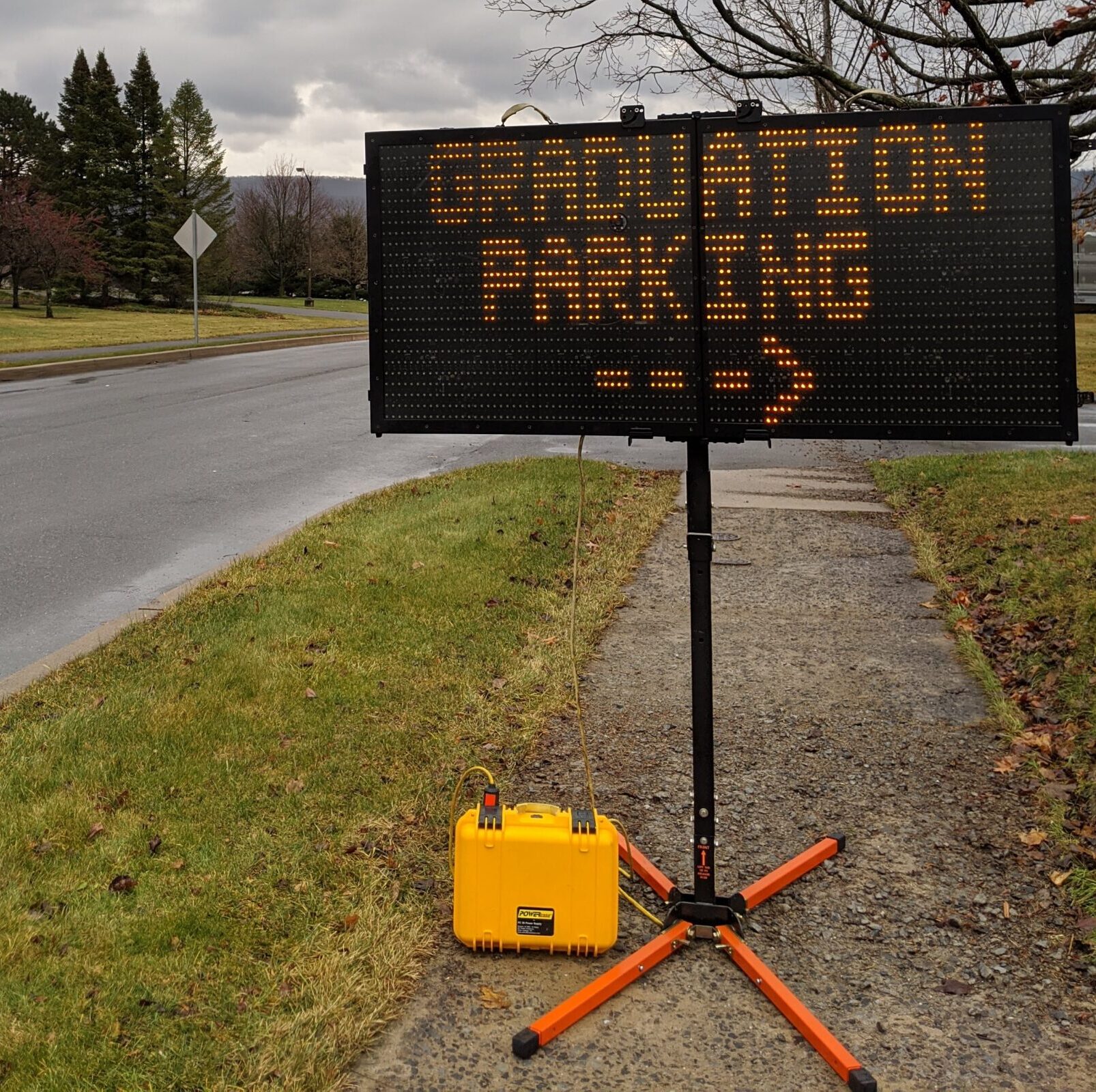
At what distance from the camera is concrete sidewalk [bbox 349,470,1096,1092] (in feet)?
9.63

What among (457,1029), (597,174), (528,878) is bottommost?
(457,1029)

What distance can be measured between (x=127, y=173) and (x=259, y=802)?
2438 inches

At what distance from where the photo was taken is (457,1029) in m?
3.05

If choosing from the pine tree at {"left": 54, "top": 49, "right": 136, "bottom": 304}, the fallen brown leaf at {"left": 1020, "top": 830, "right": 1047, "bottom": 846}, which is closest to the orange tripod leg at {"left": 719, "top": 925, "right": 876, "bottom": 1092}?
the fallen brown leaf at {"left": 1020, "top": 830, "right": 1047, "bottom": 846}

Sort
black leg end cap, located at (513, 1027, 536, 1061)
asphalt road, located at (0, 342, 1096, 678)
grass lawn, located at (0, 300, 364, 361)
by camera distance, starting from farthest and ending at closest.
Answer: grass lawn, located at (0, 300, 364, 361) → asphalt road, located at (0, 342, 1096, 678) → black leg end cap, located at (513, 1027, 536, 1061)

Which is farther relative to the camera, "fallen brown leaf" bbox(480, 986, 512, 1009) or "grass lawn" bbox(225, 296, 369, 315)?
"grass lawn" bbox(225, 296, 369, 315)

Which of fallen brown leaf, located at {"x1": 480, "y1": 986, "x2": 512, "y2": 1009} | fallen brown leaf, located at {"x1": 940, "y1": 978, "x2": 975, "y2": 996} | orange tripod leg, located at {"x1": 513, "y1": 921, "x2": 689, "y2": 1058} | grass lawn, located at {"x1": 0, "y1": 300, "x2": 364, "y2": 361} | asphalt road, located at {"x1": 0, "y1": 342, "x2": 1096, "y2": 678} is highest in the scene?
grass lawn, located at {"x1": 0, "y1": 300, "x2": 364, "y2": 361}

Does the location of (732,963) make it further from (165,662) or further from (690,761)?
(165,662)

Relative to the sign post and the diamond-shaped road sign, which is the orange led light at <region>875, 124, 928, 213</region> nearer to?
the sign post

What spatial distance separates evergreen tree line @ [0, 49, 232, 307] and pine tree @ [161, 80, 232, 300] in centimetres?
5

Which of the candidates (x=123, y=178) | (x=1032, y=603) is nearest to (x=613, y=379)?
(x=1032, y=603)

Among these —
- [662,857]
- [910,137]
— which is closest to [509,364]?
[910,137]

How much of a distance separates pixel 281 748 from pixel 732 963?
2101 millimetres

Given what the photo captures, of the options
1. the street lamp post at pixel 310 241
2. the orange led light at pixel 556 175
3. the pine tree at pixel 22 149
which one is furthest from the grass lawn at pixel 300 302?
the orange led light at pixel 556 175
